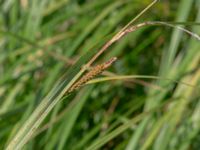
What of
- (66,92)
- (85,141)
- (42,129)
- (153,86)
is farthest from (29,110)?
(66,92)

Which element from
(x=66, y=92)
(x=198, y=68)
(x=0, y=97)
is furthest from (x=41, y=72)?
(x=66, y=92)

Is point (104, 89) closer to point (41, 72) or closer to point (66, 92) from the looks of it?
point (41, 72)

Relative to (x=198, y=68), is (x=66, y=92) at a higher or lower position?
higher

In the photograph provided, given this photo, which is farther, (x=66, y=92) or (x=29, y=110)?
(x=29, y=110)

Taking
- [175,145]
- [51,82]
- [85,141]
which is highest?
[51,82]

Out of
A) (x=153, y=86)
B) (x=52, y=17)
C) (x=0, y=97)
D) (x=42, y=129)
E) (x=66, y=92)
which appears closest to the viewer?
(x=66, y=92)

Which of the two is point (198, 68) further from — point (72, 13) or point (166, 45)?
point (72, 13)

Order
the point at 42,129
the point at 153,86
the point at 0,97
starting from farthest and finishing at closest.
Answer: the point at 0,97 → the point at 153,86 → the point at 42,129
